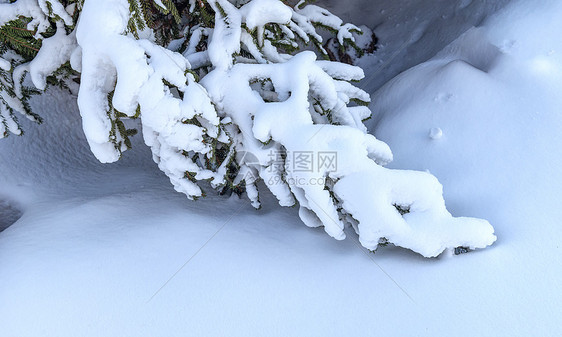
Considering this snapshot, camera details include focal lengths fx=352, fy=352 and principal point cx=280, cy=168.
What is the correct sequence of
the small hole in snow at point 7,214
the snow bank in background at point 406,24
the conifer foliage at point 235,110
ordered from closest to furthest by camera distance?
the conifer foliage at point 235,110 → the small hole in snow at point 7,214 → the snow bank in background at point 406,24

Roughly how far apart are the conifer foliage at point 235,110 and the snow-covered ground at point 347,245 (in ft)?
0.66

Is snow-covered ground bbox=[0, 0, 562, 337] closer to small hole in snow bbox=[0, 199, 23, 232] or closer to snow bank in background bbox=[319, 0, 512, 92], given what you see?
small hole in snow bbox=[0, 199, 23, 232]

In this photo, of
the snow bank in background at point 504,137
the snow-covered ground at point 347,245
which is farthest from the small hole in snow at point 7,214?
the snow bank in background at point 504,137

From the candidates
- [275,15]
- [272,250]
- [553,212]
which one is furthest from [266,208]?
[553,212]

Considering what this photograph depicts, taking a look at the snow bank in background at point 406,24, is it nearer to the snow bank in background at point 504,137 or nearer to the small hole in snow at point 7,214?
the snow bank in background at point 504,137

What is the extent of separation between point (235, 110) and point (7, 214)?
7.04 feet

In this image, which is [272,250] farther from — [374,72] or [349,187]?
[374,72]

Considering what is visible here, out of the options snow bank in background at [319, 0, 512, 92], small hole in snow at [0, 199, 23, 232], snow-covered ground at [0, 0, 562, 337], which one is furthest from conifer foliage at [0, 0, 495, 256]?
snow bank in background at [319, 0, 512, 92]

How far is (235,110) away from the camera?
6.95ft

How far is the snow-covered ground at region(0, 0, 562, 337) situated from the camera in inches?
66.4

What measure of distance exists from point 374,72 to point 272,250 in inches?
111

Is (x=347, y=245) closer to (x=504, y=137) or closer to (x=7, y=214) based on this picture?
(x=504, y=137)

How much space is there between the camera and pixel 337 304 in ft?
5.83

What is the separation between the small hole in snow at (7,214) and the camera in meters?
2.78
